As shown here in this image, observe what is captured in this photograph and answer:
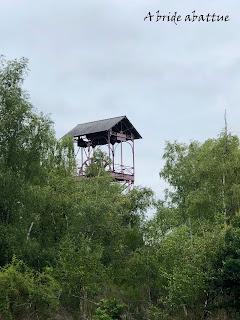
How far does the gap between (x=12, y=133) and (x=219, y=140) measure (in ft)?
40.7

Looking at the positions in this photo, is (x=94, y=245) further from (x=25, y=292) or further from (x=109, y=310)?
(x=25, y=292)

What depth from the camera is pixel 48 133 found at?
2664cm

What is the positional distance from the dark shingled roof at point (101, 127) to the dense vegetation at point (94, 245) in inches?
444

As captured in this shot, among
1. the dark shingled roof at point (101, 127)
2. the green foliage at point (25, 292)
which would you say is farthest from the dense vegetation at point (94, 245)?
the dark shingled roof at point (101, 127)

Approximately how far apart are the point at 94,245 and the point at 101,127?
16.3 metres

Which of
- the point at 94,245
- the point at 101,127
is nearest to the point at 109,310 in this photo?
the point at 94,245

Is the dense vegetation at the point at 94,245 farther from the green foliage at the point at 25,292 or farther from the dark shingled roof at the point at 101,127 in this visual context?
the dark shingled roof at the point at 101,127

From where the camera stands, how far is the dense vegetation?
76.2 feet

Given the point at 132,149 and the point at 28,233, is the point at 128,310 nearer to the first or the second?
the point at 28,233

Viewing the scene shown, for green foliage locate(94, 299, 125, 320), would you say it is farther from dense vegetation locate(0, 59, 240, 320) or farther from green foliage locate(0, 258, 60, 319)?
green foliage locate(0, 258, 60, 319)

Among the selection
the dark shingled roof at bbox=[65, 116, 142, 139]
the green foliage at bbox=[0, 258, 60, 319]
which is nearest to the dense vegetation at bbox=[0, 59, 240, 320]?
the green foliage at bbox=[0, 258, 60, 319]

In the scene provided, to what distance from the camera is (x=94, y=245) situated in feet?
94.5

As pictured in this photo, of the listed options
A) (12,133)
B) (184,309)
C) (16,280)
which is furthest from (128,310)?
(12,133)

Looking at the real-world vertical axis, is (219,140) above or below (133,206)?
above
